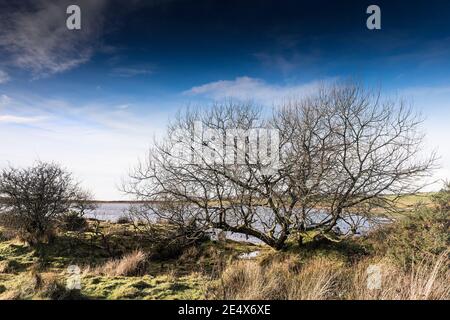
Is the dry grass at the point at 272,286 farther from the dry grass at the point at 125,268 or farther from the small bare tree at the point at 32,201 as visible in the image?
the small bare tree at the point at 32,201

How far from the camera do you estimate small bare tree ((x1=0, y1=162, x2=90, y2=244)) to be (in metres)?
12.9

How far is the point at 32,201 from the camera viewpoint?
42.9 feet

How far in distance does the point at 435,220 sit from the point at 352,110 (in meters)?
3.80

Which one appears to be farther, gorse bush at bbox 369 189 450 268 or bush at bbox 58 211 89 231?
bush at bbox 58 211 89 231

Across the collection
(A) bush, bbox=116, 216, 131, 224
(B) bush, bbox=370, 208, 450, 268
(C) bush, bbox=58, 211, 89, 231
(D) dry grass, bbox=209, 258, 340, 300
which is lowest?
(A) bush, bbox=116, 216, 131, 224

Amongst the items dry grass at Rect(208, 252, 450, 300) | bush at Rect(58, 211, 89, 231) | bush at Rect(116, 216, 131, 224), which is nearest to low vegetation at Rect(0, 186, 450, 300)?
dry grass at Rect(208, 252, 450, 300)

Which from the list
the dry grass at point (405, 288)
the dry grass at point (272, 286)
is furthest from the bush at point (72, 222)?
the dry grass at point (405, 288)

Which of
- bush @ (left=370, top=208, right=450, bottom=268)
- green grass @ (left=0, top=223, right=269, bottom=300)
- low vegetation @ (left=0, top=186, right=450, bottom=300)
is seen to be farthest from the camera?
bush @ (left=370, top=208, right=450, bottom=268)

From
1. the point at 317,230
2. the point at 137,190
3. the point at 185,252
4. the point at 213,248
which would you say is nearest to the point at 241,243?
the point at 213,248

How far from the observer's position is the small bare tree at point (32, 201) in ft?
42.5

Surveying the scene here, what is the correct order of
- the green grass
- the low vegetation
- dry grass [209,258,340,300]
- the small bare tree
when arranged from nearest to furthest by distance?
1. dry grass [209,258,340,300]
2. the low vegetation
3. the green grass
4. the small bare tree

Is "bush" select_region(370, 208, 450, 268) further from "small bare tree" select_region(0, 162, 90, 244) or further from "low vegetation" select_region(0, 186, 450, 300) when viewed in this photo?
"small bare tree" select_region(0, 162, 90, 244)

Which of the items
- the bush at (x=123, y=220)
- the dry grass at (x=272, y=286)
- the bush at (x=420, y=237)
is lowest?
the bush at (x=123, y=220)

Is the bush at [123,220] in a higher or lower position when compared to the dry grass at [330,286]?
lower
